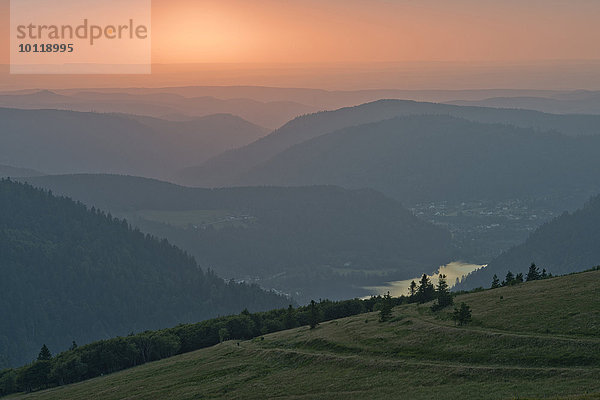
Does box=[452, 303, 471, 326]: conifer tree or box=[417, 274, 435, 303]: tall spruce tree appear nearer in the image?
box=[452, 303, 471, 326]: conifer tree

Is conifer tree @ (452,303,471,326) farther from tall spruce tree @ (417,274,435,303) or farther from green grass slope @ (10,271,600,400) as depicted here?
tall spruce tree @ (417,274,435,303)

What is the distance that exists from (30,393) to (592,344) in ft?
414

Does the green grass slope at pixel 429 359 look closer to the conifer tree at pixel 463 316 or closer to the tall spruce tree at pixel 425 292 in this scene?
the conifer tree at pixel 463 316

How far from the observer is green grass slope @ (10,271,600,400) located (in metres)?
71.7

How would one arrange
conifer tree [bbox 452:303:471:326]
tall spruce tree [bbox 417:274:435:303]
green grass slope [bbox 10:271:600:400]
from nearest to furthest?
green grass slope [bbox 10:271:600:400] < conifer tree [bbox 452:303:471:326] < tall spruce tree [bbox 417:274:435:303]

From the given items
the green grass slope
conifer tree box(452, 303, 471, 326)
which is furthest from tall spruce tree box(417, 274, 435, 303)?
conifer tree box(452, 303, 471, 326)

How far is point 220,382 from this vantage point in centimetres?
9962

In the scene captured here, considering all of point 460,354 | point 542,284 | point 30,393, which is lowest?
point 30,393

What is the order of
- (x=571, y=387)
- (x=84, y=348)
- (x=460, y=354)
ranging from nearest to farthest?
1. (x=571, y=387)
2. (x=460, y=354)
3. (x=84, y=348)

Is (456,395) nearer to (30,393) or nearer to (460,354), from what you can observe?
(460,354)

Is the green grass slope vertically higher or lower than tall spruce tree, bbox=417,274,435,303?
lower

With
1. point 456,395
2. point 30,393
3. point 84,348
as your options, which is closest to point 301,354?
point 456,395

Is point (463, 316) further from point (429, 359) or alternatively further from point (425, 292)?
point (425, 292)

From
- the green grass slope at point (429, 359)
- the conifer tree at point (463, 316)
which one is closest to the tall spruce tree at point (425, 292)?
the green grass slope at point (429, 359)
